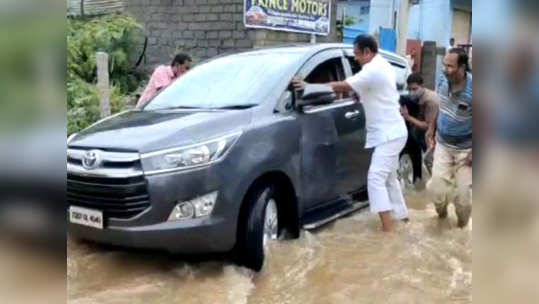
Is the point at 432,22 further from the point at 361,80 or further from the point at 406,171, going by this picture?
the point at 361,80

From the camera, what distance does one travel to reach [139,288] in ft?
12.4

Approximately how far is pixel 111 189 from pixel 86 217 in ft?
0.87

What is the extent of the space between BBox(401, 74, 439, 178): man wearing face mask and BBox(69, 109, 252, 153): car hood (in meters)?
3.13

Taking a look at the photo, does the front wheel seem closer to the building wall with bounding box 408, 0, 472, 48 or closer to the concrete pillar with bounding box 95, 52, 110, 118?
the concrete pillar with bounding box 95, 52, 110, 118

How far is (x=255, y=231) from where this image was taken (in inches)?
152

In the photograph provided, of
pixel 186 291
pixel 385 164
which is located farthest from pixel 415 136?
pixel 186 291

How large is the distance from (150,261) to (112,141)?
917 millimetres

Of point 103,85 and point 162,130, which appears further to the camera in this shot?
point 103,85

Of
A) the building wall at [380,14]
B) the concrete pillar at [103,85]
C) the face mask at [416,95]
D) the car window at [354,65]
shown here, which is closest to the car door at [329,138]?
the car window at [354,65]

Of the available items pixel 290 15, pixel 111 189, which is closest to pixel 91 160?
pixel 111 189

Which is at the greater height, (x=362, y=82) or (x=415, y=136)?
(x=362, y=82)

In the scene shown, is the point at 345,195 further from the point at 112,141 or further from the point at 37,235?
the point at 37,235

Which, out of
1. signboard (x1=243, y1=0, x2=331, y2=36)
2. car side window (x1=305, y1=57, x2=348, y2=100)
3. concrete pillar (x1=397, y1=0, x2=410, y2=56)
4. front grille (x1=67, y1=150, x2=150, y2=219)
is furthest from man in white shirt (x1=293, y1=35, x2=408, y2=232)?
concrete pillar (x1=397, y1=0, x2=410, y2=56)

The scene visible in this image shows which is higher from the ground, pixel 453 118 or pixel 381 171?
pixel 453 118
